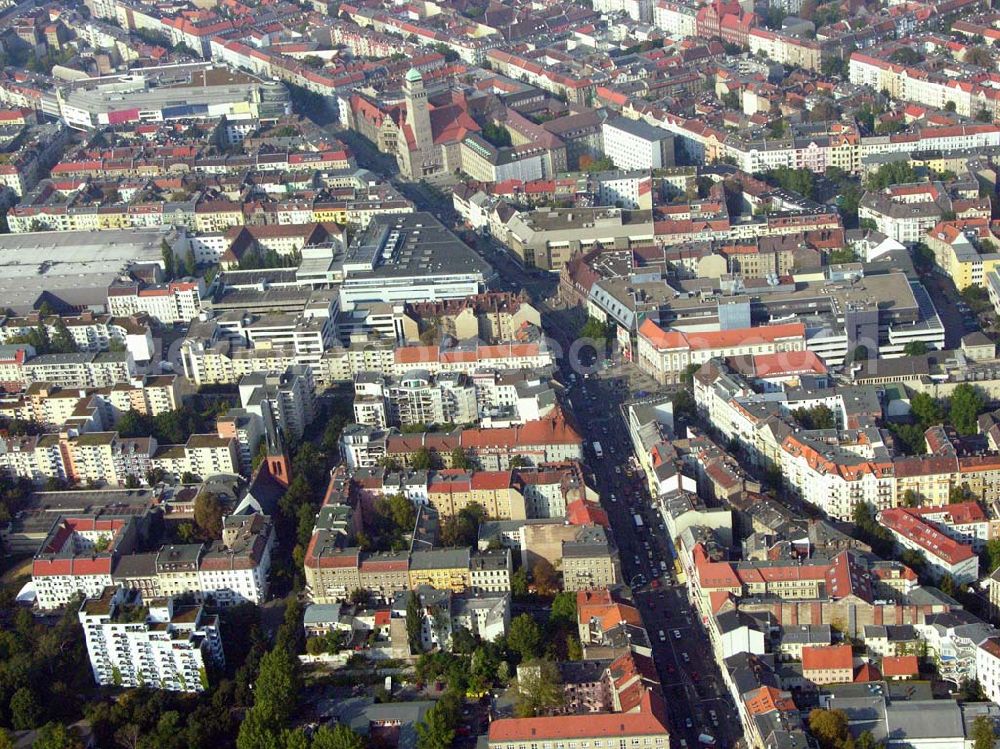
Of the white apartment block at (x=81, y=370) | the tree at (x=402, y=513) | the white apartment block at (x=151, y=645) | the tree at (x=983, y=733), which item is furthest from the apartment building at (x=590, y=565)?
the white apartment block at (x=81, y=370)

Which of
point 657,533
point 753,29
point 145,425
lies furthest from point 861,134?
point 145,425

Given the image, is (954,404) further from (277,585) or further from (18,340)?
(18,340)

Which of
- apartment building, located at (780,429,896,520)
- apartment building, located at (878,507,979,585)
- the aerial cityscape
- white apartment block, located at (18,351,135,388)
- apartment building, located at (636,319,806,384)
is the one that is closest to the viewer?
the aerial cityscape

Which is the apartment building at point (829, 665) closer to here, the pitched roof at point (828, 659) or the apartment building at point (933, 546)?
the pitched roof at point (828, 659)

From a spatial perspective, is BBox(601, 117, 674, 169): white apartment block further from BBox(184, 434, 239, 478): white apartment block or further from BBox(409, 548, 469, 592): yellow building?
BBox(409, 548, 469, 592): yellow building

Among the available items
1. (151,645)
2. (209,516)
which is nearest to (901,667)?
(151,645)

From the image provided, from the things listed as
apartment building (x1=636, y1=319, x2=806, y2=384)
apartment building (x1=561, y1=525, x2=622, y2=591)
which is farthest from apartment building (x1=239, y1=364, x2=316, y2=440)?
apartment building (x1=561, y1=525, x2=622, y2=591)
